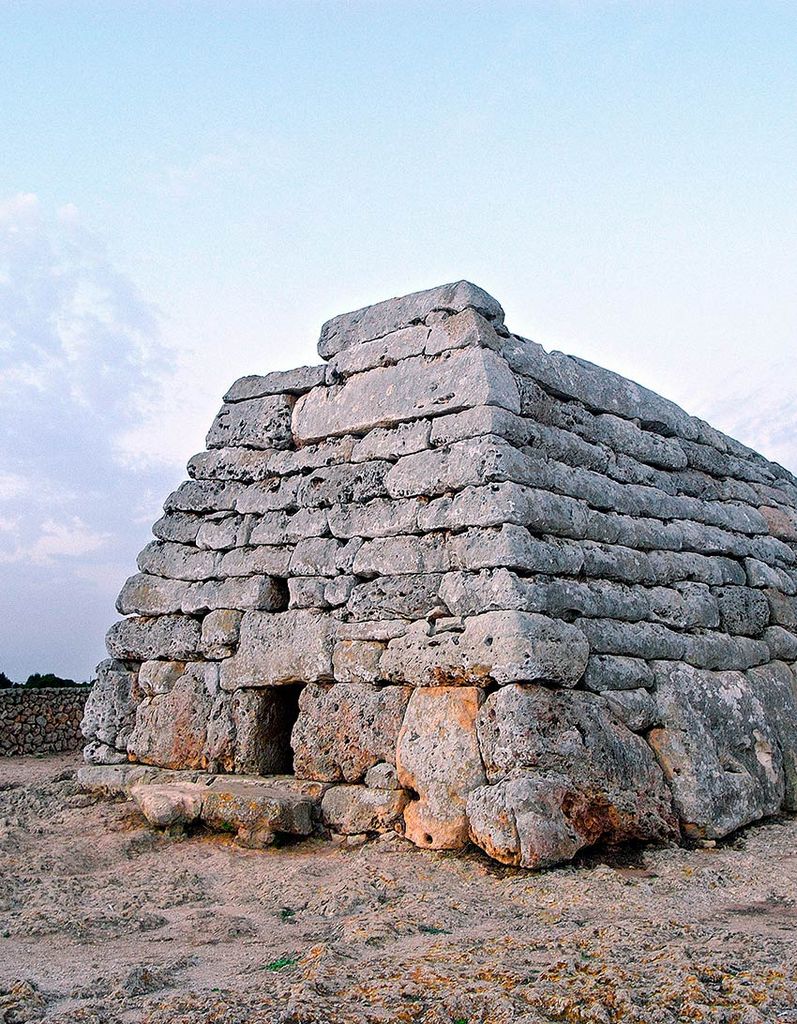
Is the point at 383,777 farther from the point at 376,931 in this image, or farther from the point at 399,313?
the point at 399,313

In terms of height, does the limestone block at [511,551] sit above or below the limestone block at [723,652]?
above

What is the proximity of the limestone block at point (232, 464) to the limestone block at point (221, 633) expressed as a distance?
1041mm

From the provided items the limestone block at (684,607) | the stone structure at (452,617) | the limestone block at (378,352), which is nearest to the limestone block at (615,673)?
the stone structure at (452,617)

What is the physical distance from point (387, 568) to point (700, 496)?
2.89 m

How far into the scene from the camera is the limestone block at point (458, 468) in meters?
5.54

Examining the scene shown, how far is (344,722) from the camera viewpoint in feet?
18.6

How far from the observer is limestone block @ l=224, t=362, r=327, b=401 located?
693 centimetres

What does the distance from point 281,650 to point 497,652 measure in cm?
169

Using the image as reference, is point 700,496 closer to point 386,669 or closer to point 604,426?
point 604,426

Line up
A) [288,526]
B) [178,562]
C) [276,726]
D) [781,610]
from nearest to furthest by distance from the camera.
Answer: [276,726], [288,526], [178,562], [781,610]

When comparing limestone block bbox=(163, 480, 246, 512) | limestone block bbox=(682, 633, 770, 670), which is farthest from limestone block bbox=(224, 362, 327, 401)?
limestone block bbox=(682, 633, 770, 670)

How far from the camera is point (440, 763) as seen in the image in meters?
5.07

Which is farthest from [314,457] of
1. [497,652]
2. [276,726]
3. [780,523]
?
[780,523]

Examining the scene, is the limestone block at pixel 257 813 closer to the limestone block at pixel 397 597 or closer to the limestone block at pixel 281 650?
the limestone block at pixel 281 650
